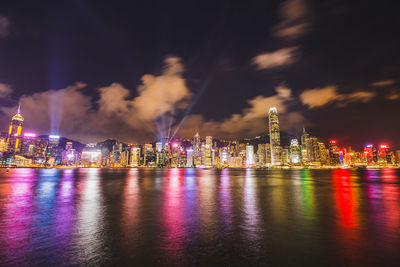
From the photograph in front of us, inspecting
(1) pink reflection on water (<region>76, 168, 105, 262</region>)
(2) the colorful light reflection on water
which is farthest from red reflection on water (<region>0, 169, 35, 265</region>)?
(1) pink reflection on water (<region>76, 168, 105, 262</region>)

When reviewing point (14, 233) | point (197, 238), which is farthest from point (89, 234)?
point (197, 238)

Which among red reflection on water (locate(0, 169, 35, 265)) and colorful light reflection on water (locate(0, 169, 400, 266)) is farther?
red reflection on water (locate(0, 169, 35, 265))

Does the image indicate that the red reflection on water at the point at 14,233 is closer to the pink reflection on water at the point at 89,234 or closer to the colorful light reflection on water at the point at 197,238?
the colorful light reflection on water at the point at 197,238

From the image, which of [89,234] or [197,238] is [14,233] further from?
[197,238]

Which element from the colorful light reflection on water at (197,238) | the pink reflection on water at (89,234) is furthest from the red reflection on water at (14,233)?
the pink reflection on water at (89,234)

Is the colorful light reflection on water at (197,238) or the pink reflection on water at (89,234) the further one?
the pink reflection on water at (89,234)

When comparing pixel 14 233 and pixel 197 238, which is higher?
pixel 14 233

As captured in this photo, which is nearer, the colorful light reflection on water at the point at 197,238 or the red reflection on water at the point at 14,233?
the colorful light reflection on water at the point at 197,238

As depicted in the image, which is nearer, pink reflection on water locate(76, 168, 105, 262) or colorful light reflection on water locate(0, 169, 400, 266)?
colorful light reflection on water locate(0, 169, 400, 266)

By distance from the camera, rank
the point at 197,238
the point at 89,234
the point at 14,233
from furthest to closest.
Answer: the point at 14,233 → the point at 89,234 → the point at 197,238

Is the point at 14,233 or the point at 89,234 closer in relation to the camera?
the point at 89,234

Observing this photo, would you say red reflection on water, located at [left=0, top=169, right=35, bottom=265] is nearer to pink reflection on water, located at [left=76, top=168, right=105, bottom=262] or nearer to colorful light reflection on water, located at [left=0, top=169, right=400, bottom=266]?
colorful light reflection on water, located at [left=0, top=169, right=400, bottom=266]

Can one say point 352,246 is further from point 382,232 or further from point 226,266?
point 226,266

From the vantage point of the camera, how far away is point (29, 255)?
30.9ft
